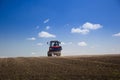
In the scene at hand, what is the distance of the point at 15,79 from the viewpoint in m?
14.0

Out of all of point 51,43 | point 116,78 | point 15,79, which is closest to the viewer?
point 116,78

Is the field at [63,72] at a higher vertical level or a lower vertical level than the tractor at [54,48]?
lower

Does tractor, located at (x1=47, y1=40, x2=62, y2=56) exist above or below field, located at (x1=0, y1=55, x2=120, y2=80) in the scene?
above

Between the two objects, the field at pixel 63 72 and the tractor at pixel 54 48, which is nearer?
the field at pixel 63 72

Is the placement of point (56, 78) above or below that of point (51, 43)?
below

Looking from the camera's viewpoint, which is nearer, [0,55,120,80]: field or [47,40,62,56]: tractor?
[0,55,120,80]: field

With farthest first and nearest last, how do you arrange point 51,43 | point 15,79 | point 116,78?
point 51,43 → point 15,79 → point 116,78

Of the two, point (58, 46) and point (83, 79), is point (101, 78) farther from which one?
point (58, 46)

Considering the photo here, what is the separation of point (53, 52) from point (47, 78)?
38511 mm

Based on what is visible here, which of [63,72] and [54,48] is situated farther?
[54,48]

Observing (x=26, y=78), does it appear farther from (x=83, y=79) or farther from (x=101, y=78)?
(x=101, y=78)

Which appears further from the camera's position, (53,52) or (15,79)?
(53,52)

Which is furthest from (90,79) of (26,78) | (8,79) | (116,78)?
(8,79)

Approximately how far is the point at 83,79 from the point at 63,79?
1.23 m
